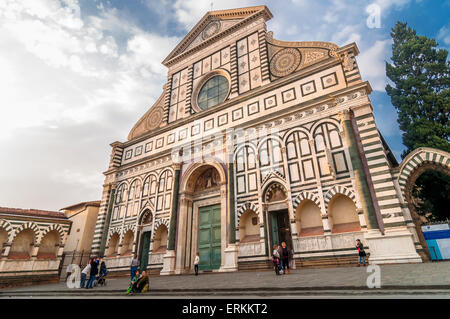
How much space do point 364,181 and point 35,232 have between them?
1985 centimetres

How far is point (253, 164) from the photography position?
13.1 meters

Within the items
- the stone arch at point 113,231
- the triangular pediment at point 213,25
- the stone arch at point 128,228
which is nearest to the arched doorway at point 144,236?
the stone arch at point 128,228

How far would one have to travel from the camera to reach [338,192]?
405 inches

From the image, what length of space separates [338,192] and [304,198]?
143 cm

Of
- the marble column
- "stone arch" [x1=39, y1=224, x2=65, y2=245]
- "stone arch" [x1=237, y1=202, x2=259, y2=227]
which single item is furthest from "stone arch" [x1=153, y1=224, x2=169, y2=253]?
"stone arch" [x1=39, y1=224, x2=65, y2=245]

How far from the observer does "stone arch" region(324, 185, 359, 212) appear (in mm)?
9987

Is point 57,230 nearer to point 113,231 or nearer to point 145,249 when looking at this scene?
point 113,231

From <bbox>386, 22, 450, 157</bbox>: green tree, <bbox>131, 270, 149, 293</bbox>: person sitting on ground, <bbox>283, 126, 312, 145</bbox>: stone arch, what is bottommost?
<bbox>131, 270, 149, 293</bbox>: person sitting on ground

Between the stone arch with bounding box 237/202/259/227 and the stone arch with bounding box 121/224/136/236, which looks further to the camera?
the stone arch with bounding box 121/224/136/236

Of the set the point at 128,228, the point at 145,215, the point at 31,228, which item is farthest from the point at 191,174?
the point at 31,228

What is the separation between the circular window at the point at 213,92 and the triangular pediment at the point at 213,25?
370cm

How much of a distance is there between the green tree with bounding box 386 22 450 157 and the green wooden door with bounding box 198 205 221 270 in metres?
12.1

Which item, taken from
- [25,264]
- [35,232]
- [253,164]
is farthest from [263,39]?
[25,264]

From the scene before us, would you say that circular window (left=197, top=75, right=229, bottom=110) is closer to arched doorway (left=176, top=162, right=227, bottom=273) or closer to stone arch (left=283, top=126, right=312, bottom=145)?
arched doorway (left=176, top=162, right=227, bottom=273)
